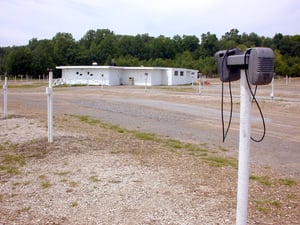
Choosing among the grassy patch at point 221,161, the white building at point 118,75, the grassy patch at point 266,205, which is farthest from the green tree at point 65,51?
the grassy patch at point 266,205

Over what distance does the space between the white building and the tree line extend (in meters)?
12.6

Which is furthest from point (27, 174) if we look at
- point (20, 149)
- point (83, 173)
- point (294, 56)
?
point (294, 56)

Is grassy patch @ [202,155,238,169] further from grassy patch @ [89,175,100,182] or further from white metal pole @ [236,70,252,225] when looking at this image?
white metal pole @ [236,70,252,225]

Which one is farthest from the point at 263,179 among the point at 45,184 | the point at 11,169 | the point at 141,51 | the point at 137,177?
the point at 141,51

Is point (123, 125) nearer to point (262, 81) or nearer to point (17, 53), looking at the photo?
point (262, 81)

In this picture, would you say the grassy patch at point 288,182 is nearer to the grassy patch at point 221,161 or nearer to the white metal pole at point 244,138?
the grassy patch at point 221,161

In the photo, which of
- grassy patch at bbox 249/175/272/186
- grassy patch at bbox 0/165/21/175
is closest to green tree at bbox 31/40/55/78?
grassy patch at bbox 0/165/21/175

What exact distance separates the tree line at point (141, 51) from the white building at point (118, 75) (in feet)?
41.5

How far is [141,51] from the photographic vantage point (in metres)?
96.1

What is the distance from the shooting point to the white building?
42.9 m

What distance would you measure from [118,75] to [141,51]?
52262 millimetres

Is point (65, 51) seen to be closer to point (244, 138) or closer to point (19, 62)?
point (19, 62)

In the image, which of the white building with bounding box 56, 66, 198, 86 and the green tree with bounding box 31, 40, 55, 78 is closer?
the white building with bounding box 56, 66, 198, 86

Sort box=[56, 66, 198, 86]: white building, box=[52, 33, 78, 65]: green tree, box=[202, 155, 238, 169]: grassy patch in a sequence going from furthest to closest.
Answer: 1. box=[52, 33, 78, 65]: green tree
2. box=[56, 66, 198, 86]: white building
3. box=[202, 155, 238, 169]: grassy patch
